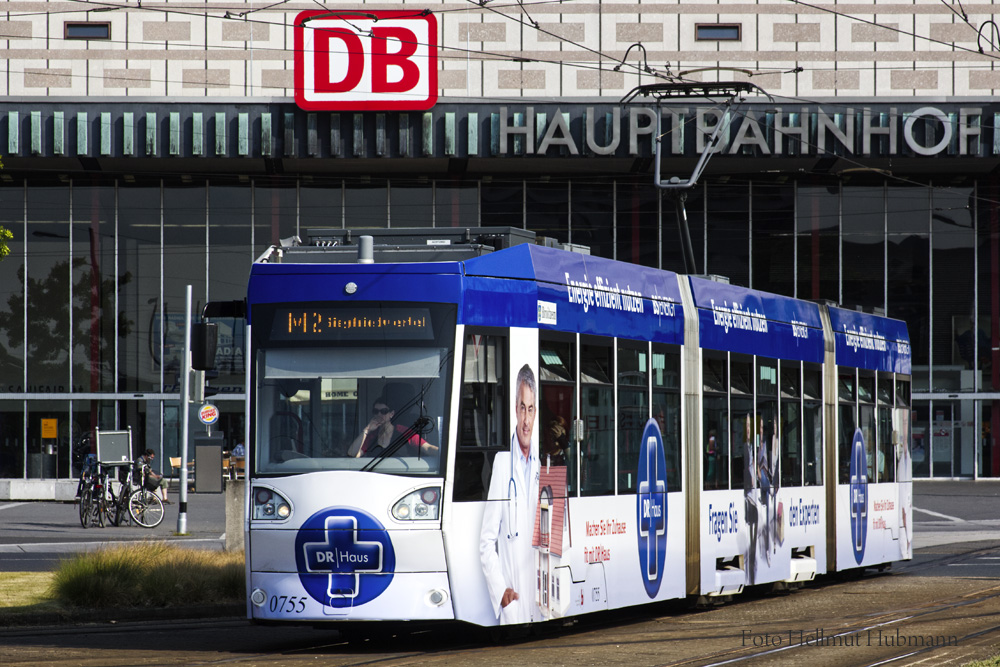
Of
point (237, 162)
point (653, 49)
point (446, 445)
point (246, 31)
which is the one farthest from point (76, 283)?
point (446, 445)

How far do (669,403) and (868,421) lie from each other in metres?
5.26

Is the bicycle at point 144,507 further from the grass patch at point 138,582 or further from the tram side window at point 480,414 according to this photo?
the tram side window at point 480,414

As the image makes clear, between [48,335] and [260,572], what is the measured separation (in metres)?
32.4

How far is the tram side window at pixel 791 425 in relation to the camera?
47.2ft

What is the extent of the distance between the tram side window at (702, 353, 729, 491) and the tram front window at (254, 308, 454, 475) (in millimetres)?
3877

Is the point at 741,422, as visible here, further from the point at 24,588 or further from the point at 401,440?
the point at 24,588

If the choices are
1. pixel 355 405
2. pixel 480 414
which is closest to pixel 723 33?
pixel 480 414

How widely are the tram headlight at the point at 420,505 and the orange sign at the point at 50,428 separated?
3326 cm

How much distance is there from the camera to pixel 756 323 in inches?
547

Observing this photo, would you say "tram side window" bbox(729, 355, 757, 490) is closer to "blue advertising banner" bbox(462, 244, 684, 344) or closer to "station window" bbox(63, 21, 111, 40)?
"blue advertising banner" bbox(462, 244, 684, 344)

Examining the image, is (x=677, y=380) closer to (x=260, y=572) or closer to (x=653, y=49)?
(x=260, y=572)

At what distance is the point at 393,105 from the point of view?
3731 centimetres

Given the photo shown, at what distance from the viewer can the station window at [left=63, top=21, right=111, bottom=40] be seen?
1506 inches

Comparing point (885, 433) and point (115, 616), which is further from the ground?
point (885, 433)
